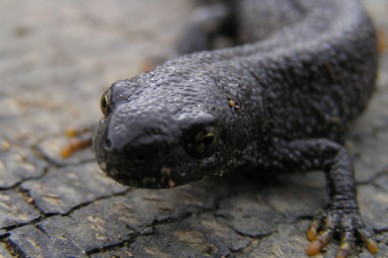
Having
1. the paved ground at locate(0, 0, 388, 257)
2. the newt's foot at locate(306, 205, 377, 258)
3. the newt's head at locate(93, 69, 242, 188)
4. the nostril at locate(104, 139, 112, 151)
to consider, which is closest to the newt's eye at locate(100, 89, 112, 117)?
the newt's head at locate(93, 69, 242, 188)

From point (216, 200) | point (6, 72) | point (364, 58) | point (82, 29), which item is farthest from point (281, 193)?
point (82, 29)

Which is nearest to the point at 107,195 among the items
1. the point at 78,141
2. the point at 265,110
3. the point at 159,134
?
the point at 78,141

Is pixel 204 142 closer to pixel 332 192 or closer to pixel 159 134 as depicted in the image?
pixel 159 134

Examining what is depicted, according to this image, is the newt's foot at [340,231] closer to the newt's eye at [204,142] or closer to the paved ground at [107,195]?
the paved ground at [107,195]

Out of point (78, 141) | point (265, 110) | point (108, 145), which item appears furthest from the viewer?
point (78, 141)

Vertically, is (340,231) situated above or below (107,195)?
below

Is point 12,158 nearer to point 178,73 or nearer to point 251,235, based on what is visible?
point 178,73

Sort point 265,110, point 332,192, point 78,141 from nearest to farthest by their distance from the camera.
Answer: point 332,192, point 265,110, point 78,141

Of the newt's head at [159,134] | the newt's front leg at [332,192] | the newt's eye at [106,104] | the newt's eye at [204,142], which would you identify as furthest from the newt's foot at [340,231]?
the newt's eye at [106,104]
